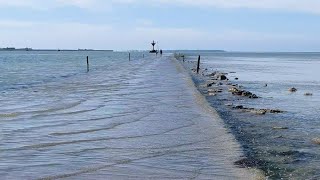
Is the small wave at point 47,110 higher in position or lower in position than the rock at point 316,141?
lower

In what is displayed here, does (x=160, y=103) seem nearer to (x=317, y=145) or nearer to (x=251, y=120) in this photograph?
(x=251, y=120)

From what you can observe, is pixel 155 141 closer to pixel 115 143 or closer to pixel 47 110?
pixel 115 143

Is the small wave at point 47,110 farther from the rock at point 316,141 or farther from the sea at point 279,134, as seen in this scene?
the rock at point 316,141

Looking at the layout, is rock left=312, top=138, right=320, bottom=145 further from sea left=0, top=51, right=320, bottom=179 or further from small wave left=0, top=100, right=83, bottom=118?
small wave left=0, top=100, right=83, bottom=118

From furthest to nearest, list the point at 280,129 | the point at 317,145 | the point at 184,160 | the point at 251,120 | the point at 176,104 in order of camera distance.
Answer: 1. the point at 176,104
2. the point at 251,120
3. the point at 280,129
4. the point at 317,145
5. the point at 184,160

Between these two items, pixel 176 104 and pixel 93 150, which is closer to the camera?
pixel 93 150

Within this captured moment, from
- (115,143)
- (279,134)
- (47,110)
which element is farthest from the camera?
(47,110)

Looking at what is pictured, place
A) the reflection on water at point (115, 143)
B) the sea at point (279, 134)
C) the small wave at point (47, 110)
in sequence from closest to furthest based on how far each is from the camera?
the reflection on water at point (115, 143) < the sea at point (279, 134) < the small wave at point (47, 110)

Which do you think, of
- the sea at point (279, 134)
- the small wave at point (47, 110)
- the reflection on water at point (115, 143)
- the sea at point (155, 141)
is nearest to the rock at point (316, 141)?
the sea at point (279, 134)

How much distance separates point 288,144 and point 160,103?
34.8ft

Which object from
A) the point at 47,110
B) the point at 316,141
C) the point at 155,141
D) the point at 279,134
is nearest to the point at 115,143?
the point at 155,141

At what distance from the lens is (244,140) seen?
13.0 m

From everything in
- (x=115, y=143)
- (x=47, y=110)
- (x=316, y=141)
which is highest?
(x=316, y=141)

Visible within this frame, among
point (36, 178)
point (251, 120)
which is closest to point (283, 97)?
point (251, 120)
